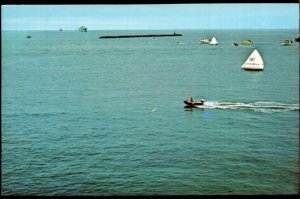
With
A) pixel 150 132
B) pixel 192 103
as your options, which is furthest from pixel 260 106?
pixel 150 132

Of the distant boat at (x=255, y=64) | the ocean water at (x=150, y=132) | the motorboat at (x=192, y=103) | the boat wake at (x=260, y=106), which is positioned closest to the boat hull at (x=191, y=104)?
the motorboat at (x=192, y=103)

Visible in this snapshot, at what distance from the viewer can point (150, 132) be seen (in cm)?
2120

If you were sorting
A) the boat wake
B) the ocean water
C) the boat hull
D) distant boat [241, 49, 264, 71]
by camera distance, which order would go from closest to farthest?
the ocean water, the boat wake, the boat hull, distant boat [241, 49, 264, 71]

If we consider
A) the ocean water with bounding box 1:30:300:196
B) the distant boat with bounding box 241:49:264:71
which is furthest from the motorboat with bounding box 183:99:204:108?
the distant boat with bounding box 241:49:264:71

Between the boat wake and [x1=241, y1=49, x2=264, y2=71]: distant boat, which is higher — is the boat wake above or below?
below

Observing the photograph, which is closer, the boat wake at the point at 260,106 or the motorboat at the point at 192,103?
the boat wake at the point at 260,106

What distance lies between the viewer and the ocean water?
50.8 ft

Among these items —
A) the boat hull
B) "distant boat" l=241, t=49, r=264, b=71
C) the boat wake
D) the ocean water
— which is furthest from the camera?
"distant boat" l=241, t=49, r=264, b=71

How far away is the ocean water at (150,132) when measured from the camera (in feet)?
50.8

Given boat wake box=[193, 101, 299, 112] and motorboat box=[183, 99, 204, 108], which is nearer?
boat wake box=[193, 101, 299, 112]

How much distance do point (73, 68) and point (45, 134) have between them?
1989 cm

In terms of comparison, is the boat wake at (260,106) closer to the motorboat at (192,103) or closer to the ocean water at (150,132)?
the ocean water at (150,132)

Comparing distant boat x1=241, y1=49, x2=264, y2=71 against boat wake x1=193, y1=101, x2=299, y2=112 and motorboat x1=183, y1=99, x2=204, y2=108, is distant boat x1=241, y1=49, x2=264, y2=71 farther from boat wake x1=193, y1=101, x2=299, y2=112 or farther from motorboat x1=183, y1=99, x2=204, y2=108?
motorboat x1=183, y1=99, x2=204, y2=108

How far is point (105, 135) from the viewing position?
2153 centimetres
